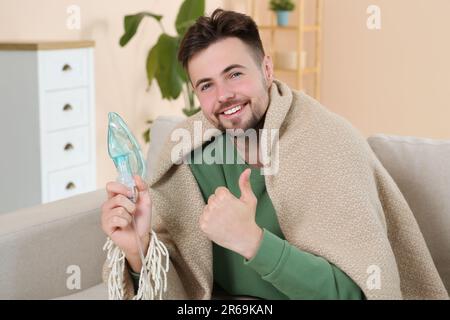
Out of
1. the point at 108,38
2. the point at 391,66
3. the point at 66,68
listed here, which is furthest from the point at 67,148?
the point at 391,66

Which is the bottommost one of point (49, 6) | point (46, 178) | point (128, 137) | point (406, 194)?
point (46, 178)

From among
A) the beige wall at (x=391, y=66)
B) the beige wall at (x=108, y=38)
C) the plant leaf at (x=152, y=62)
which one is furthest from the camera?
the beige wall at (x=391, y=66)

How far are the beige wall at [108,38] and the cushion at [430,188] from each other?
2284 millimetres

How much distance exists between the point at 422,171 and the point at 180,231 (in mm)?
541

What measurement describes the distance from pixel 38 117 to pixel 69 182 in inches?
13.8

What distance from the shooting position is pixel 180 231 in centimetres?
150

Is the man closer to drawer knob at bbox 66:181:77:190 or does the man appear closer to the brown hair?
the brown hair

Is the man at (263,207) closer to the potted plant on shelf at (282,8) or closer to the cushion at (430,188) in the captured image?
the cushion at (430,188)

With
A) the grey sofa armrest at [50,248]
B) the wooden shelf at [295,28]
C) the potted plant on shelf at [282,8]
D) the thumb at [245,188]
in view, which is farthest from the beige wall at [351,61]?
the thumb at [245,188]

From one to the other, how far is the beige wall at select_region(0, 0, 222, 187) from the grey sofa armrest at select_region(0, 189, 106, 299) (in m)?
1.90

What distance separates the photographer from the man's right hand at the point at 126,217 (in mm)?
1239
